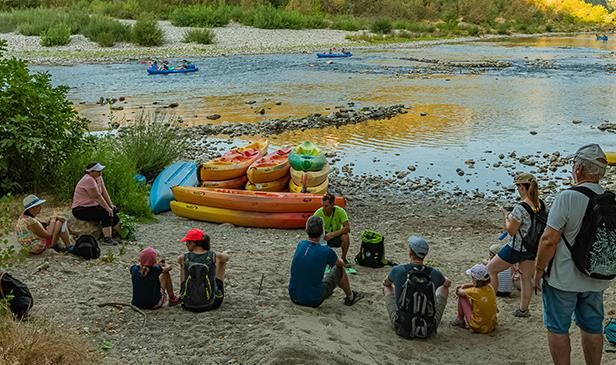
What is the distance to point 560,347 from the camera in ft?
15.4

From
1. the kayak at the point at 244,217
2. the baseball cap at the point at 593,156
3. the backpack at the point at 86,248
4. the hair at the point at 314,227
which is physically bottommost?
the kayak at the point at 244,217

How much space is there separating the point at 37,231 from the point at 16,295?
2200 millimetres

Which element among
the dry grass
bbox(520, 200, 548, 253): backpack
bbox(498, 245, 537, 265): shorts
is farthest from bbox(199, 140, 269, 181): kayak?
the dry grass

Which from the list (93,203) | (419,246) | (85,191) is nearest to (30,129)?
(85,191)

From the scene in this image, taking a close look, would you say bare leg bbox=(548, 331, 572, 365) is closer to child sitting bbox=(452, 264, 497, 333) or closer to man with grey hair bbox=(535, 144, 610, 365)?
man with grey hair bbox=(535, 144, 610, 365)

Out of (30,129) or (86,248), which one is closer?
(86,248)

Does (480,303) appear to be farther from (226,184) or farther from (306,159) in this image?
(226,184)

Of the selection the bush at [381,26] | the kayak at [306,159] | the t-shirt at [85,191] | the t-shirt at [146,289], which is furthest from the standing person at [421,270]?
the bush at [381,26]

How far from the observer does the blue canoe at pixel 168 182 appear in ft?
36.0

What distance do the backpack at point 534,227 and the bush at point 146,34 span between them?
44.8m

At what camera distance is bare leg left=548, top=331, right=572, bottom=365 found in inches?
185

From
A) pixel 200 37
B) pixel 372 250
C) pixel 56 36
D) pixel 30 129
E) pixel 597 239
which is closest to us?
pixel 597 239

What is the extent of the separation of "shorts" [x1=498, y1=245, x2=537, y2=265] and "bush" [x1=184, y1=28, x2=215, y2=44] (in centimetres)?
4517

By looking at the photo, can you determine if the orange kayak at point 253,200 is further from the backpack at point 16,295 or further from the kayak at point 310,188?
the backpack at point 16,295
